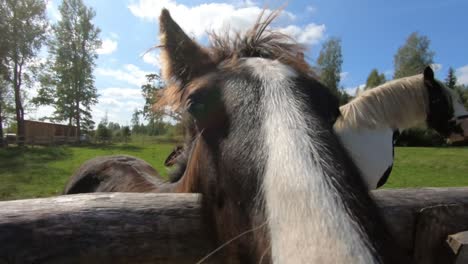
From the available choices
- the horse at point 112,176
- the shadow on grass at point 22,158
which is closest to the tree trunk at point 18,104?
the shadow on grass at point 22,158

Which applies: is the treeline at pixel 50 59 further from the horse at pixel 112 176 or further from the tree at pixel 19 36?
the horse at pixel 112 176

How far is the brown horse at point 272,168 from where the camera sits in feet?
3.27

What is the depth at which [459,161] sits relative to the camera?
68.1 feet

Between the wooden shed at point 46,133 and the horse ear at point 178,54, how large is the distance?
32.6 meters

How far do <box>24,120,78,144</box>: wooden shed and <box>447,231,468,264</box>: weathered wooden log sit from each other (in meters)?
34.1

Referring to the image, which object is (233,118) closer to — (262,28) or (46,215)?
(46,215)

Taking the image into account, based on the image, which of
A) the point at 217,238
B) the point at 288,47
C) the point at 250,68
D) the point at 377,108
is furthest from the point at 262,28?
the point at 377,108

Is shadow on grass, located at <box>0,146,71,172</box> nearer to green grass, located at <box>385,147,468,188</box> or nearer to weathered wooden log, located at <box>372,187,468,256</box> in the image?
weathered wooden log, located at <box>372,187,468,256</box>

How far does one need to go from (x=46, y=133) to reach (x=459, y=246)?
49304mm

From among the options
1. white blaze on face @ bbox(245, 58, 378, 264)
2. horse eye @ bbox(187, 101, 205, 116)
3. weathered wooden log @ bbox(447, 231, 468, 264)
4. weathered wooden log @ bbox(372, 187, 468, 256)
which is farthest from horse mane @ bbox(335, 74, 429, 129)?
white blaze on face @ bbox(245, 58, 378, 264)

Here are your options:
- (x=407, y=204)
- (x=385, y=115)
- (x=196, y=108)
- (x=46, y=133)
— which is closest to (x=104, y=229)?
(x=196, y=108)

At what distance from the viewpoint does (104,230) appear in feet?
4.55

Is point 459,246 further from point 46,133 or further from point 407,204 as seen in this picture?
point 46,133

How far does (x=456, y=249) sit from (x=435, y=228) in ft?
0.54
